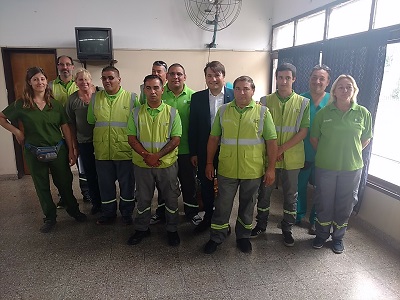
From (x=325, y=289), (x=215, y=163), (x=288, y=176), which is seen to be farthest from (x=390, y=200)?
(x=215, y=163)

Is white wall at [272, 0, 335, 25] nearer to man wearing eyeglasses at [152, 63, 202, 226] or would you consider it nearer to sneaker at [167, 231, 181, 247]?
man wearing eyeglasses at [152, 63, 202, 226]

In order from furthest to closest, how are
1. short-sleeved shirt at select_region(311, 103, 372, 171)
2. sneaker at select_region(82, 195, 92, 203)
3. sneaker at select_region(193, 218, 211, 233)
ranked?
sneaker at select_region(82, 195, 92, 203), sneaker at select_region(193, 218, 211, 233), short-sleeved shirt at select_region(311, 103, 372, 171)

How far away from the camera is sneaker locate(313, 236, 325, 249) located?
2505 mm

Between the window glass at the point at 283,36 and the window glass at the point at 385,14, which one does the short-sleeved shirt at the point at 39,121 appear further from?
the window glass at the point at 283,36

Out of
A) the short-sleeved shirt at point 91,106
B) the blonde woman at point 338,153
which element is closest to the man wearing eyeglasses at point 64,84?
the short-sleeved shirt at point 91,106

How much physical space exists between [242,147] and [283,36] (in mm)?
3014

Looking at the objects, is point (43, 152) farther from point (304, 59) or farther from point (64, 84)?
point (304, 59)

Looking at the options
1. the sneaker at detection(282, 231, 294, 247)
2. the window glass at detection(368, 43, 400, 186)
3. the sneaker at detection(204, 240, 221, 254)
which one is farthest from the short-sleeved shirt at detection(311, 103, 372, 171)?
the sneaker at detection(204, 240, 221, 254)

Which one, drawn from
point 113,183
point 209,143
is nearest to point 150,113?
point 209,143

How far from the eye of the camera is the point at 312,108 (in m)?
2.67

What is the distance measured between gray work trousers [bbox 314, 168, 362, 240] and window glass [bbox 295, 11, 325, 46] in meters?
2.01

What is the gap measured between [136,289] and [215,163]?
1.15m

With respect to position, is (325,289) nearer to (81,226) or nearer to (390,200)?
(390,200)

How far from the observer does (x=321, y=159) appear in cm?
241
